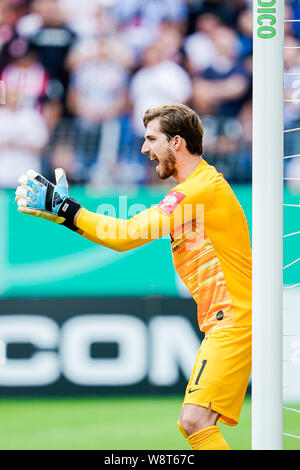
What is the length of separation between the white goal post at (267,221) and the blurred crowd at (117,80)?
369 centimetres

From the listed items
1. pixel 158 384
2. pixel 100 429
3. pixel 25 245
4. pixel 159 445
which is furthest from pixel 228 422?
pixel 25 245

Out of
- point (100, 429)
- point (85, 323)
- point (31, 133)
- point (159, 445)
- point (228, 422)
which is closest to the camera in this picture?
point (228, 422)

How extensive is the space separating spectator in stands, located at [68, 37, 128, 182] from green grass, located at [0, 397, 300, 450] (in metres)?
1.94

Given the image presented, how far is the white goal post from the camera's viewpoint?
3.07m

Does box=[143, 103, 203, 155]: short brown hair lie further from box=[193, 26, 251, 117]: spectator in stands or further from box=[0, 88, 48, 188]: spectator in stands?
box=[193, 26, 251, 117]: spectator in stands

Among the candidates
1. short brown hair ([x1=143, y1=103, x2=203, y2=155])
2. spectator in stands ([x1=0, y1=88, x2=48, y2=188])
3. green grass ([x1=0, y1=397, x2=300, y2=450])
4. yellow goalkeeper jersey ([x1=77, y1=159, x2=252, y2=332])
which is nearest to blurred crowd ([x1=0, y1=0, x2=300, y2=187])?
spectator in stands ([x1=0, y1=88, x2=48, y2=188])

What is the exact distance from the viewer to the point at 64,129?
277 inches

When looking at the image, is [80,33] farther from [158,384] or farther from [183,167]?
[183,167]

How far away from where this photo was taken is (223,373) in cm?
343

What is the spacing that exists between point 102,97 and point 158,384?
252cm

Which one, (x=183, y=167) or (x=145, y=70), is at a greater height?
(x=145, y=70)

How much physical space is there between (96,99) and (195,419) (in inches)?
170
